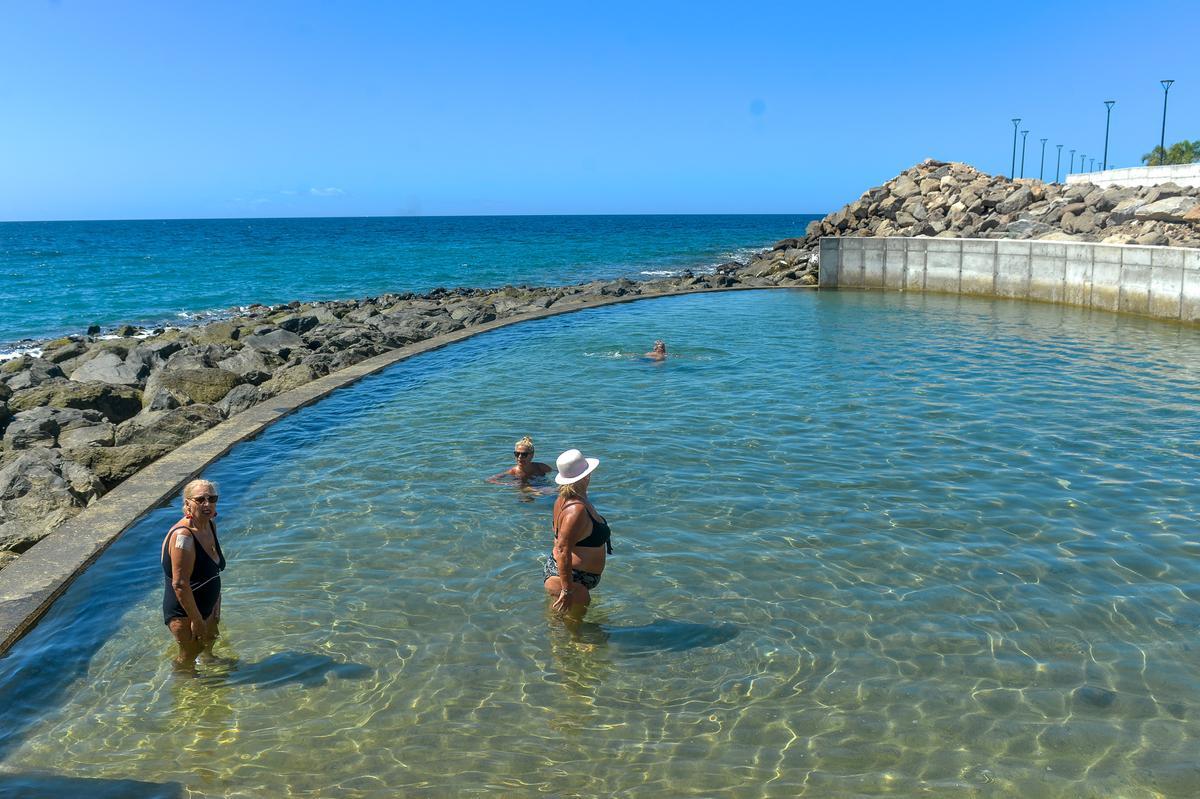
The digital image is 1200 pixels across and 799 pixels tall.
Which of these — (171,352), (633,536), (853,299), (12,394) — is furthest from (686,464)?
(853,299)

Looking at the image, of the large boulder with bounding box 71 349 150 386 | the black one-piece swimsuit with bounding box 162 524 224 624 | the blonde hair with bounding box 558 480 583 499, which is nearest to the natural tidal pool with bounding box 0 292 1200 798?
the black one-piece swimsuit with bounding box 162 524 224 624

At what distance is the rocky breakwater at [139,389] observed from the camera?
32.1ft

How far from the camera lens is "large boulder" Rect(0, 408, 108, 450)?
12.7m

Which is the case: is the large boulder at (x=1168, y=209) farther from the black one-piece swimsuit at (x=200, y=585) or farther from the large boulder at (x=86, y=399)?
the black one-piece swimsuit at (x=200, y=585)

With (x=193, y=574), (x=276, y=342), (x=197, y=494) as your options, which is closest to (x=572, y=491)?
(x=197, y=494)

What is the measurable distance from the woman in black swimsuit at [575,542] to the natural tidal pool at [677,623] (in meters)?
0.26

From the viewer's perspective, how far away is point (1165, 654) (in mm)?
6340

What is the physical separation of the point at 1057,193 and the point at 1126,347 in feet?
73.9

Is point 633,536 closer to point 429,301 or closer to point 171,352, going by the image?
point 171,352

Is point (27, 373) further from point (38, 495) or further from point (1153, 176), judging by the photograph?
point (1153, 176)

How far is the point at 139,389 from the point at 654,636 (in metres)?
13.8

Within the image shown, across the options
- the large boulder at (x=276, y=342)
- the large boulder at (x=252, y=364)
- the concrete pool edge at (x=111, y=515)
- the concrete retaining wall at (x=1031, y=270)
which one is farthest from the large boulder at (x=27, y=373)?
the concrete retaining wall at (x=1031, y=270)

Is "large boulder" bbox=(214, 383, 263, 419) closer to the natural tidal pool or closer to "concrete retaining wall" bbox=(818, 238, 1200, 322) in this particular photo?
the natural tidal pool

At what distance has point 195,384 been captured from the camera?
1570 centimetres
